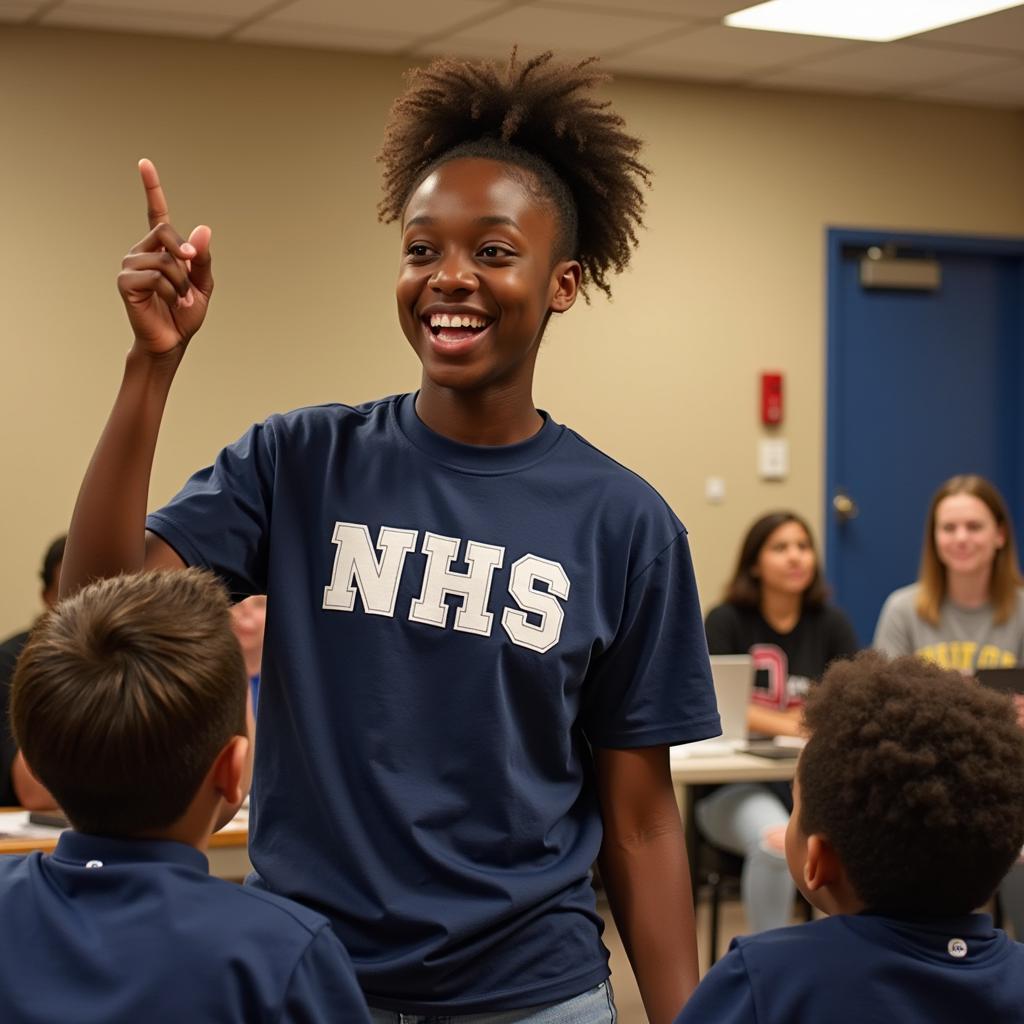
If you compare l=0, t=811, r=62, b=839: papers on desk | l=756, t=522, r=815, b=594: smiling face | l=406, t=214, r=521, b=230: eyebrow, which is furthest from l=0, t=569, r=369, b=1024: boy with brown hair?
l=756, t=522, r=815, b=594: smiling face

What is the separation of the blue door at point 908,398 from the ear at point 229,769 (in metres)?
5.55

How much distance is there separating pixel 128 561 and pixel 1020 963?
84 centimetres

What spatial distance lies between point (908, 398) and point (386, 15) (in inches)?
115

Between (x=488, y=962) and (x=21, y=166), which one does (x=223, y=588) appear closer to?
(x=488, y=962)

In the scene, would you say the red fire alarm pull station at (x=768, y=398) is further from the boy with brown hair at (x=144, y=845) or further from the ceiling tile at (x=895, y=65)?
the boy with brown hair at (x=144, y=845)

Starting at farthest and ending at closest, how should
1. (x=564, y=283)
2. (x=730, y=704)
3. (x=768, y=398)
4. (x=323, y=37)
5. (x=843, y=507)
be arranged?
(x=843, y=507) → (x=768, y=398) → (x=323, y=37) → (x=730, y=704) → (x=564, y=283)

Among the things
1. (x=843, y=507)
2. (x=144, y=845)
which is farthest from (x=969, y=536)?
(x=144, y=845)

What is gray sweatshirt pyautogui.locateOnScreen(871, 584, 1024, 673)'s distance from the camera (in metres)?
4.68

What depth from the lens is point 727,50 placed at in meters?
5.82

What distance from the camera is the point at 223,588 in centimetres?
137

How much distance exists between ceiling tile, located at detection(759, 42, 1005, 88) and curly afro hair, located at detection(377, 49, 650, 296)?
442 cm

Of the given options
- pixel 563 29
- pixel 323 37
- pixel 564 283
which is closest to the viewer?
pixel 564 283

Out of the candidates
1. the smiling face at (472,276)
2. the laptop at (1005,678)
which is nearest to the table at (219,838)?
the laptop at (1005,678)

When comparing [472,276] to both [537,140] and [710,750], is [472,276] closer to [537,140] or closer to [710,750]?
[537,140]
